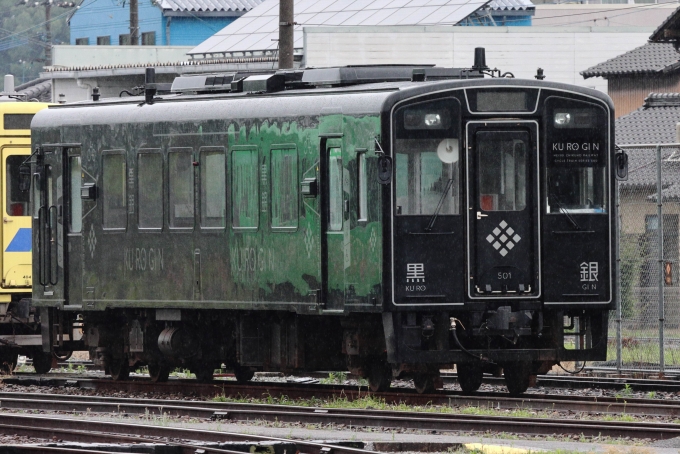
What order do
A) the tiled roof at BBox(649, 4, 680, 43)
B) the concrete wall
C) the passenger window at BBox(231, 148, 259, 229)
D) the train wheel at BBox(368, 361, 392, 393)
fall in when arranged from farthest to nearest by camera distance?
the concrete wall, the tiled roof at BBox(649, 4, 680, 43), the passenger window at BBox(231, 148, 259, 229), the train wheel at BBox(368, 361, 392, 393)

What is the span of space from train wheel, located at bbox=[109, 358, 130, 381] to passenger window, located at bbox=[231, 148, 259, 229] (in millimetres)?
3141

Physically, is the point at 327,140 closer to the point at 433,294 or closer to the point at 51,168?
the point at 433,294

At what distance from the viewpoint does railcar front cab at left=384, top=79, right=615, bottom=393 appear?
15.3m

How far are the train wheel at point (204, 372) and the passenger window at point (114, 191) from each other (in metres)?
1.87

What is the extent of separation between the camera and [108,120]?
18.6 m

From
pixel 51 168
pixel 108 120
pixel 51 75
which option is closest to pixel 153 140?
pixel 108 120

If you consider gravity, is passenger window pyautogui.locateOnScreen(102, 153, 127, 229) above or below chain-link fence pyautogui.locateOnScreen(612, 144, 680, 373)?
above

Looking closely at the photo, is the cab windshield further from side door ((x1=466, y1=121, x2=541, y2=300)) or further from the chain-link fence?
the chain-link fence

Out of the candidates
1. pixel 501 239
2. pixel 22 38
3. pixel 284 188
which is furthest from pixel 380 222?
pixel 22 38

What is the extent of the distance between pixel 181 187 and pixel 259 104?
55.7 inches

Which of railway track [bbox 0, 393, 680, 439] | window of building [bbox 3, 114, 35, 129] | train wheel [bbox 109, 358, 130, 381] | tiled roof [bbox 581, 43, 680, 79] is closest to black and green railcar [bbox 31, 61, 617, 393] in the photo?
railway track [bbox 0, 393, 680, 439]

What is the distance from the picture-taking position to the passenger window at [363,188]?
50.5ft

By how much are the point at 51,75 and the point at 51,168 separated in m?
25.8

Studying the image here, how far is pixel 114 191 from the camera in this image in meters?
18.5
